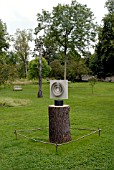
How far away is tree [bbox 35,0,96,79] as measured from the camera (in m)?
31.1

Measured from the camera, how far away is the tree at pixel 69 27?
31.1 metres

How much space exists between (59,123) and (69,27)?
2661 centimetres

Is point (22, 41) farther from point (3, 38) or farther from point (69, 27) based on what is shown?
point (69, 27)

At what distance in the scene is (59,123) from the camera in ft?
19.9

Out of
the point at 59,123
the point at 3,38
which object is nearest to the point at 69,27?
the point at 3,38

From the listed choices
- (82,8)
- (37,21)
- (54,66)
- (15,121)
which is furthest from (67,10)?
(15,121)

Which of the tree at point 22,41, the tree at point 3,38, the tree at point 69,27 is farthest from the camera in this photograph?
the tree at point 22,41

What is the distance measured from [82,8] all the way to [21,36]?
17577mm

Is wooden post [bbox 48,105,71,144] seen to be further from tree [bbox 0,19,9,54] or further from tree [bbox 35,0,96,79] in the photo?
tree [bbox 0,19,9,54]

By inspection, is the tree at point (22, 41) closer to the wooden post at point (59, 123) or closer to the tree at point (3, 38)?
the tree at point (3, 38)

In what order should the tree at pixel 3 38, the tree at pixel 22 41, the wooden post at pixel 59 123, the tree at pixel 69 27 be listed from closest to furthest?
the wooden post at pixel 59 123 < the tree at pixel 69 27 < the tree at pixel 3 38 < the tree at pixel 22 41

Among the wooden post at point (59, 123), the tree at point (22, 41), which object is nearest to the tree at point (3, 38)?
the tree at point (22, 41)

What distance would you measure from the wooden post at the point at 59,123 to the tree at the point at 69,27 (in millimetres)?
25287

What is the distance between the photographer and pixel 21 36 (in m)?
46.2
